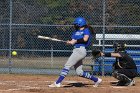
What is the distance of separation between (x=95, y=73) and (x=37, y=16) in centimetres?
334

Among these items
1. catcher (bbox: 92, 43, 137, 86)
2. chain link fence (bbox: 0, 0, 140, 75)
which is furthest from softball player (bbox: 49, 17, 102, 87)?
chain link fence (bbox: 0, 0, 140, 75)

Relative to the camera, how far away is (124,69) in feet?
42.3

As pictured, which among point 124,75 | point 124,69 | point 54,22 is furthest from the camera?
point 54,22

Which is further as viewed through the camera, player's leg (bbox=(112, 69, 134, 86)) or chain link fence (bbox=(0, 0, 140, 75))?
chain link fence (bbox=(0, 0, 140, 75))

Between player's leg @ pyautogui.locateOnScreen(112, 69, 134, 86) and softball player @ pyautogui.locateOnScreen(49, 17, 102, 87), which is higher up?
softball player @ pyautogui.locateOnScreen(49, 17, 102, 87)

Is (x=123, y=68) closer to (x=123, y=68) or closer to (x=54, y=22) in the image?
(x=123, y=68)

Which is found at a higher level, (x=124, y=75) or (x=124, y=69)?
(x=124, y=69)

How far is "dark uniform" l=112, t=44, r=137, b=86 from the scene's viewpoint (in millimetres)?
12812

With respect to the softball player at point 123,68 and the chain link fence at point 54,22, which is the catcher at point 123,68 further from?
the chain link fence at point 54,22

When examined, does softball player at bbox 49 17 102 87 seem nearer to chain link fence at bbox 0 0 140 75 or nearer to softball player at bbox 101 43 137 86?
softball player at bbox 101 43 137 86

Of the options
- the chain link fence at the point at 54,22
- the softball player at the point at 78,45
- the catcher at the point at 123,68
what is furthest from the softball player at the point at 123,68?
the chain link fence at the point at 54,22

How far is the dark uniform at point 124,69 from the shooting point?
42.0 feet

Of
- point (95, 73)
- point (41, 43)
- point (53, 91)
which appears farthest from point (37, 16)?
point (53, 91)

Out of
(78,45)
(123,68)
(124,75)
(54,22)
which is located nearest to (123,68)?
(123,68)
